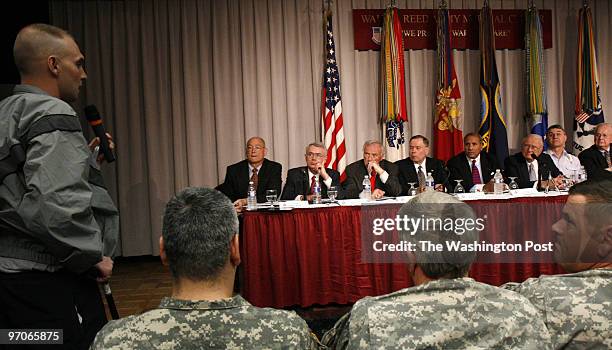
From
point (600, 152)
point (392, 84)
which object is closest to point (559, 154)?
point (600, 152)

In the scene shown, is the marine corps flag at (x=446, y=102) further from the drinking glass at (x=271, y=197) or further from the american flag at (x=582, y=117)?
the drinking glass at (x=271, y=197)

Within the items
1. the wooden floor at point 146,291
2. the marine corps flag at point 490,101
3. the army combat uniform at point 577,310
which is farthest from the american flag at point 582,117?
the army combat uniform at point 577,310

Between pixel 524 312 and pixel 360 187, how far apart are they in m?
3.93

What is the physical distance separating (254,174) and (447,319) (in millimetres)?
4300

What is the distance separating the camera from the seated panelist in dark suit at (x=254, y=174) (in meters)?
5.31

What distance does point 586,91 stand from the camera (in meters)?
6.52

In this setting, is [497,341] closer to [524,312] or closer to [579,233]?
[524,312]

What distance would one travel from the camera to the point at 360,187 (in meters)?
5.08

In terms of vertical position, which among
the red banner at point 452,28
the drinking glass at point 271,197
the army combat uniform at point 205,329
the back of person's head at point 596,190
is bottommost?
the army combat uniform at point 205,329

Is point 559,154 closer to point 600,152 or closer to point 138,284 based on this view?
point 600,152

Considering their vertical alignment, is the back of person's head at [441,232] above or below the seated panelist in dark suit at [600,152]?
below

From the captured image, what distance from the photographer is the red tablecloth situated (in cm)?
388

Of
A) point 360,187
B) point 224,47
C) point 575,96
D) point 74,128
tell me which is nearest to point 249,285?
point 360,187

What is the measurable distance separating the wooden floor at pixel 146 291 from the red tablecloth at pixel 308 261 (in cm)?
10
